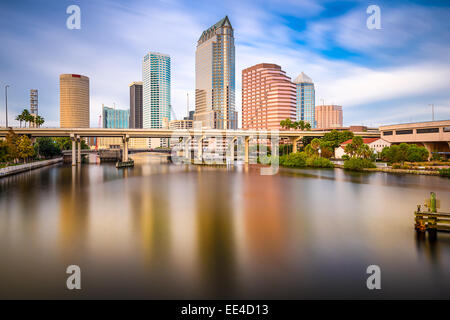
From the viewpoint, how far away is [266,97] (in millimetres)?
171500

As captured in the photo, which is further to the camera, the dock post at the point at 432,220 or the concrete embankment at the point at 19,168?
the concrete embankment at the point at 19,168

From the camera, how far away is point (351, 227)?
62.2ft

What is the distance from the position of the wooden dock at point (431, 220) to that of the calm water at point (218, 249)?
71cm

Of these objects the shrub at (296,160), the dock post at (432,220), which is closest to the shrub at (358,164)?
the shrub at (296,160)

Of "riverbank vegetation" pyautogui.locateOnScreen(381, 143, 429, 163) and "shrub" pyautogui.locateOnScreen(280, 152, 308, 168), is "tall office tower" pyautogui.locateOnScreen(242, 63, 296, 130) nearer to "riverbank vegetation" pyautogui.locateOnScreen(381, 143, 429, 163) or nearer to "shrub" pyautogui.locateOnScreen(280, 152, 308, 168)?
"shrub" pyautogui.locateOnScreen(280, 152, 308, 168)

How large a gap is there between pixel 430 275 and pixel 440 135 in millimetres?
79891

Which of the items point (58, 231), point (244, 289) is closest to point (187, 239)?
point (244, 289)

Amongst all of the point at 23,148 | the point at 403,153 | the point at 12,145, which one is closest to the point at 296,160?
the point at 403,153

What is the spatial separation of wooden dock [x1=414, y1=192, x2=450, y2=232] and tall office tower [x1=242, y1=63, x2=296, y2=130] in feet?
485

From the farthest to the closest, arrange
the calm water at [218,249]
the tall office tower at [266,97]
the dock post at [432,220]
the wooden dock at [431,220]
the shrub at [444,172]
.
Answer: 1. the tall office tower at [266,97]
2. the shrub at [444,172]
3. the dock post at [432,220]
4. the wooden dock at [431,220]
5. the calm water at [218,249]

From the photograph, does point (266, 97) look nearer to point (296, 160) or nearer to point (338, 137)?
point (338, 137)

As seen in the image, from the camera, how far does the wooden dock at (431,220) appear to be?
16.0 m

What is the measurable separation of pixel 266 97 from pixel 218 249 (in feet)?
542

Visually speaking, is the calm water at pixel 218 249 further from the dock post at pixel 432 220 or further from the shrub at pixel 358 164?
the shrub at pixel 358 164
